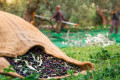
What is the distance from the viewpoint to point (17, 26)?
4.29 metres

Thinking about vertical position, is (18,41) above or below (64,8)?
above

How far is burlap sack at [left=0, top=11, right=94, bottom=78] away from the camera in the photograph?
11.9 feet

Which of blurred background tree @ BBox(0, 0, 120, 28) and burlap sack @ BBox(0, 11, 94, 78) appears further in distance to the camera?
blurred background tree @ BBox(0, 0, 120, 28)

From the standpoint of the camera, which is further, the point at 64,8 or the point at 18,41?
the point at 64,8

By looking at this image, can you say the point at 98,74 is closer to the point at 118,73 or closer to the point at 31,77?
the point at 118,73

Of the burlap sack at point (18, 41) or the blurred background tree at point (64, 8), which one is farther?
the blurred background tree at point (64, 8)

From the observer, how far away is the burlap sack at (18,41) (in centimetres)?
364

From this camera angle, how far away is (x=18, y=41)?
3.87 m

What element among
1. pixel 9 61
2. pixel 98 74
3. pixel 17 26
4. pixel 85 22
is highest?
pixel 17 26

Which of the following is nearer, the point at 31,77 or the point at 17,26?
the point at 31,77

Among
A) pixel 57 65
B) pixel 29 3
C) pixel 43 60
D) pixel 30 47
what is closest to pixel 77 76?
pixel 57 65

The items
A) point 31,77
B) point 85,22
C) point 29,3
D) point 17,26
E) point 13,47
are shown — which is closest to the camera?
point 31,77

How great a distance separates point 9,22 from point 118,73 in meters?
2.42

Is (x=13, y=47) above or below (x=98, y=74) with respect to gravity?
above
